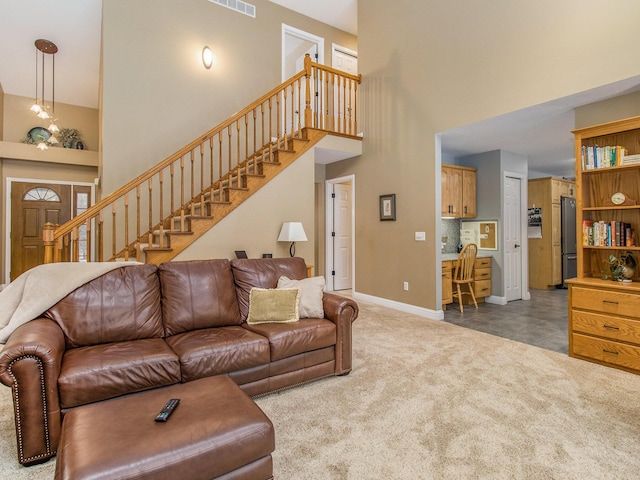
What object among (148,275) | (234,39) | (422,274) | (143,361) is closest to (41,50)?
(234,39)

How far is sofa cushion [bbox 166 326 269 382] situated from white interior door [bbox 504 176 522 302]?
4.70 metres

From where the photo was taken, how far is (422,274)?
15.5ft

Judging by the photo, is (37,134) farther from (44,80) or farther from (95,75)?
(95,75)

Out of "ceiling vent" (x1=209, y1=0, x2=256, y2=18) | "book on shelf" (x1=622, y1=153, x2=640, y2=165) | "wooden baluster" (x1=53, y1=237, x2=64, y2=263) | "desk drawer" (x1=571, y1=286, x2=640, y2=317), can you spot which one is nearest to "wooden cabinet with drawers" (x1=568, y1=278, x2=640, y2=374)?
"desk drawer" (x1=571, y1=286, x2=640, y2=317)

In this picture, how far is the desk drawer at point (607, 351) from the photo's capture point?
2809 mm

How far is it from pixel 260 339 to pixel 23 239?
6807mm

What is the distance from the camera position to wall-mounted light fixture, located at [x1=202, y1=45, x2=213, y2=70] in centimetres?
534

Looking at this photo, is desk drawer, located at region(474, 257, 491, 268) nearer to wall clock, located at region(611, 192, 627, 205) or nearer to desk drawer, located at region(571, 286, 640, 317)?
desk drawer, located at region(571, 286, 640, 317)

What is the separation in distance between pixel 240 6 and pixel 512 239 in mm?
5896

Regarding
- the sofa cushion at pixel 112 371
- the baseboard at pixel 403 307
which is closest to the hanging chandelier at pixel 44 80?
the sofa cushion at pixel 112 371

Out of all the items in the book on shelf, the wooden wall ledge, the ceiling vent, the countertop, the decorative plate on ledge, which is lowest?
the countertop

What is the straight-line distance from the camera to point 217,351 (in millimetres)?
2213

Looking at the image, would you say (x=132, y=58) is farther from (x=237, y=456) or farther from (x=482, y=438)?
(x=482, y=438)

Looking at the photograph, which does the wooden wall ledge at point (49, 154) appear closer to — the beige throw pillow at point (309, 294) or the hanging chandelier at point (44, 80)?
the hanging chandelier at point (44, 80)
